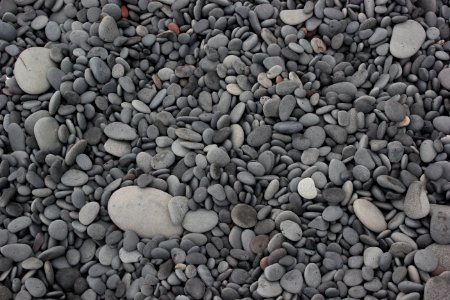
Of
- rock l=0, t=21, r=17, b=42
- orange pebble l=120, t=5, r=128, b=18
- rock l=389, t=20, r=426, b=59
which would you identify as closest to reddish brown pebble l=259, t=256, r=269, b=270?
rock l=389, t=20, r=426, b=59

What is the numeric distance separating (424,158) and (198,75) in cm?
79

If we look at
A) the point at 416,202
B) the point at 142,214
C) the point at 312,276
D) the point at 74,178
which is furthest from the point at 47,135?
the point at 416,202

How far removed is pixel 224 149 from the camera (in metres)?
1.69

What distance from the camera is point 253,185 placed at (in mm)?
1650

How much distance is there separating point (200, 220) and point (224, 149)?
236 mm

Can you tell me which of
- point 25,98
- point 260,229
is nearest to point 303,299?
point 260,229

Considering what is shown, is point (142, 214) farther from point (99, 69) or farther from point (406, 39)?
point (406, 39)

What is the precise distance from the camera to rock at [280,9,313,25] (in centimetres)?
192

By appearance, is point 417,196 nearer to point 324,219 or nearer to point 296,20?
point 324,219

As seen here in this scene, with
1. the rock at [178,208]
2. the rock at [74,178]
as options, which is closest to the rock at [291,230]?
the rock at [178,208]

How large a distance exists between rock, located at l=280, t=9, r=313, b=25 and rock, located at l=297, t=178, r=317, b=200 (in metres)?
0.62

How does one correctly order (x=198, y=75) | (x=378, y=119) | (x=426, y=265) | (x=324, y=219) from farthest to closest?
(x=198, y=75) < (x=378, y=119) < (x=324, y=219) < (x=426, y=265)

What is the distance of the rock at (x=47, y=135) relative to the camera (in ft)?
5.63

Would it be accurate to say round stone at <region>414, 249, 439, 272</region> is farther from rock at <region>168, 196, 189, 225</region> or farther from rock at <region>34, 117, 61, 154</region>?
rock at <region>34, 117, 61, 154</region>
